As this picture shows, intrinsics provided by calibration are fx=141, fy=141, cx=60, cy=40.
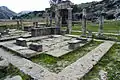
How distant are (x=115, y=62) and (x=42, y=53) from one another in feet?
13.1

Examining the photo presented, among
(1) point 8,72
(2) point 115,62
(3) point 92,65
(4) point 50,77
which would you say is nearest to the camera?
(4) point 50,77

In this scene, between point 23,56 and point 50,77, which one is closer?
point 50,77

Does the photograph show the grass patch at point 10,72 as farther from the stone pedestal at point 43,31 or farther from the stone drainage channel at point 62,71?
the stone pedestal at point 43,31

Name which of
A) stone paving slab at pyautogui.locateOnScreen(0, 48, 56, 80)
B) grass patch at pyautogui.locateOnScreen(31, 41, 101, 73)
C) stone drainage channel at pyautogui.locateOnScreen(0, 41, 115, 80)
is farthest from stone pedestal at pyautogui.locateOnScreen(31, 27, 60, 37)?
stone paving slab at pyautogui.locateOnScreen(0, 48, 56, 80)

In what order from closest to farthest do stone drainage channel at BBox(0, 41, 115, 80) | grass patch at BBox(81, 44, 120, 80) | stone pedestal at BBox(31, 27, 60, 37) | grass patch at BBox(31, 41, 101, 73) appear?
1. stone drainage channel at BBox(0, 41, 115, 80)
2. grass patch at BBox(81, 44, 120, 80)
3. grass patch at BBox(31, 41, 101, 73)
4. stone pedestal at BBox(31, 27, 60, 37)

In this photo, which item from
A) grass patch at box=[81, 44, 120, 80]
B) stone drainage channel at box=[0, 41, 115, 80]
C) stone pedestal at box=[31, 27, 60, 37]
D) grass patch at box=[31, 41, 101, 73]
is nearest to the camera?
stone drainage channel at box=[0, 41, 115, 80]

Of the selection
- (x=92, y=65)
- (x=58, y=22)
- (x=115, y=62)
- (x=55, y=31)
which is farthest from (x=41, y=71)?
(x=58, y=22)

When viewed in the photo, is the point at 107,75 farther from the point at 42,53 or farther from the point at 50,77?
the point at 42,53

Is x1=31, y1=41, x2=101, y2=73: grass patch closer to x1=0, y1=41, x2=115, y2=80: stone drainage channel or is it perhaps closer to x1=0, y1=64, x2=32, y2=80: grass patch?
x1=0, y1=41, x2=115, y2=80: stone drainage channel

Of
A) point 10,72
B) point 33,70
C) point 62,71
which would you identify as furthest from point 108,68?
point 10,72

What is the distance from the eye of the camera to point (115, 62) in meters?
6.96

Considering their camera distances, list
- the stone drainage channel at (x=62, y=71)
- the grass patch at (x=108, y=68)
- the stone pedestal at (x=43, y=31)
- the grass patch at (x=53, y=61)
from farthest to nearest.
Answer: the stone pedestal at (x=43, y=31) → the grass patch at (x=53, y=61) → the grass patch at (x=108, y=68) → the stone drainage channel at (x=62, y=71)

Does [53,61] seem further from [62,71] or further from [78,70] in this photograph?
[78,70]

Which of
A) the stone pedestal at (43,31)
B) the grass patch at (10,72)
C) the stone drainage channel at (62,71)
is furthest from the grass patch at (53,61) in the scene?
the stone pedestal at (43,31)
